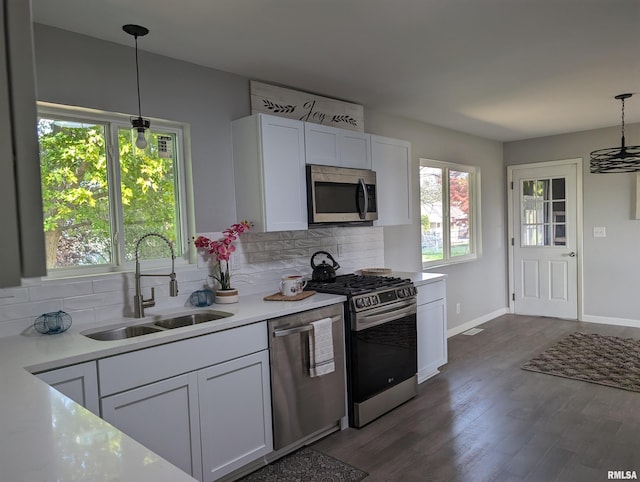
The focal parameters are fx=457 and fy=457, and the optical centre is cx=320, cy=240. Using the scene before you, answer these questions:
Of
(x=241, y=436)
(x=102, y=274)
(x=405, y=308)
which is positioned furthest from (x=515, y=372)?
(x=102, y=274)

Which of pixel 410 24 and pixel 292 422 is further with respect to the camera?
pixel 292 422

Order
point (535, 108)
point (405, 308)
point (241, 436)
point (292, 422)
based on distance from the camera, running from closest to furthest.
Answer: point (241, 436) → point (292, 422) → point (405, 308) → point (535, 108)

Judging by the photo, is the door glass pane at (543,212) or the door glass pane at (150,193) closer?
the door glass pane at (150,193)

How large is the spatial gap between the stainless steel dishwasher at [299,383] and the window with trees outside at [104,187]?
92 centimetres

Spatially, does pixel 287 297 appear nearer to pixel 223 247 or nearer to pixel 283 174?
pixel 223 247

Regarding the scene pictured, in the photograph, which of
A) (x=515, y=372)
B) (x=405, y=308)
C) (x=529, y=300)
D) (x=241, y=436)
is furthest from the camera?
(x=529, y=300)

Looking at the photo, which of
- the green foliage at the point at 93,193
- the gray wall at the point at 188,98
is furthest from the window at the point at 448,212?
the green foliage at the point at 93,193

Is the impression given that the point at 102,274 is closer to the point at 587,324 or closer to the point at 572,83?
the point at 572,83

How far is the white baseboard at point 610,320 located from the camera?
5.52 meters

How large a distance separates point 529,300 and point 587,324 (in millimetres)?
808

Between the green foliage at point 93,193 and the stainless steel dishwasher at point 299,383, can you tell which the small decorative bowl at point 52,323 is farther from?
the stainless steel dishwasher at point 299,383

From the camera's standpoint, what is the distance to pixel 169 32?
96.7 inches

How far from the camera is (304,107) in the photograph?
359 centimetres

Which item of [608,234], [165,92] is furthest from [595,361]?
[165,92]
